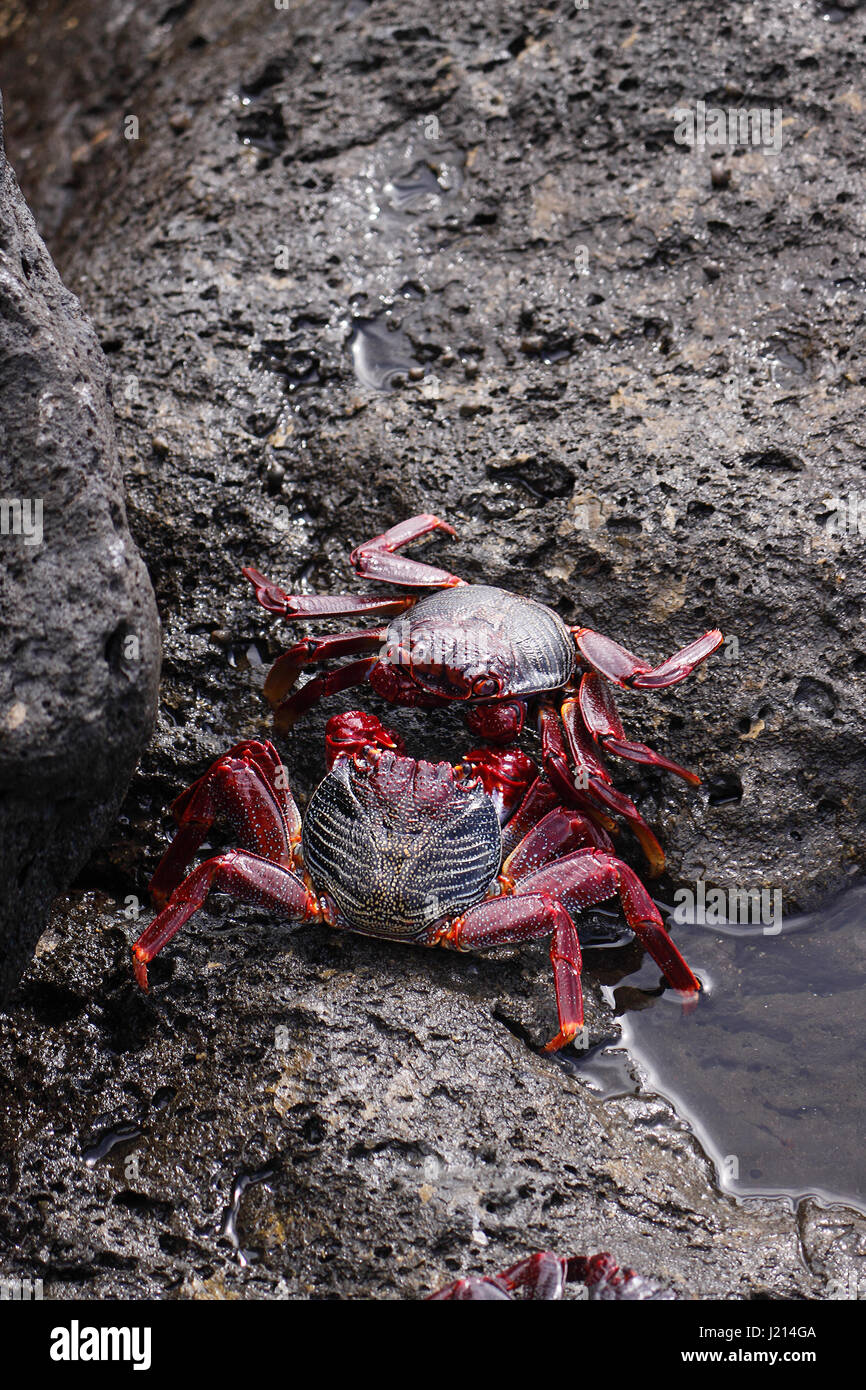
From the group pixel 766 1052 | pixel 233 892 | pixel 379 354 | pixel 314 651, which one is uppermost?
pixel 379 354

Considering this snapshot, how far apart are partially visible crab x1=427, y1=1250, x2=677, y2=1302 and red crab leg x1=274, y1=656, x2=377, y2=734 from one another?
1879 millimetres

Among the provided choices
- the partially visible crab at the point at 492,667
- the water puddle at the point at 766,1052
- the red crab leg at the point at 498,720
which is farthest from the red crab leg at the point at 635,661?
the water puddle at the point at 766,1052

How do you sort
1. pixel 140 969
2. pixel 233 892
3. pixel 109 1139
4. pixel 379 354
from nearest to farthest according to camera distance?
pixel 109 1139
pixel 140 969
pixel 233 892
pixel 379 354

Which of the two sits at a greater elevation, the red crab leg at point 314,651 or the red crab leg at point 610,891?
the red crab leg at point 314,651

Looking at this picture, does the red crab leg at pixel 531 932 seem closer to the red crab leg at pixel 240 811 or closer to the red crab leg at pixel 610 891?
the red crab leg at pixel 610 891

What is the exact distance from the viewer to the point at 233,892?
3707mm

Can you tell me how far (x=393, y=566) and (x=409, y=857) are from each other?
1.03 m

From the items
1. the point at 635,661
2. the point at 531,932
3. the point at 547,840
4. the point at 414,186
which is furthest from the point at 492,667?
the point at 414,186

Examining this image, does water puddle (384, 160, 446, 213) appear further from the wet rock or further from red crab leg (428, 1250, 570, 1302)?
red crab leg (428, 1250, 570, 1302)

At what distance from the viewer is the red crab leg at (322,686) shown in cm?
406

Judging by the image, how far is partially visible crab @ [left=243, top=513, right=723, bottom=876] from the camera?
12.4 feet

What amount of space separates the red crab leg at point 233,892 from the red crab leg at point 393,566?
1.04m

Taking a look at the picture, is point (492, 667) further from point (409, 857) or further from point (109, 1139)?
point (109, 1139)

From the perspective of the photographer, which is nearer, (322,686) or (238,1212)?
(238,1212)
